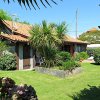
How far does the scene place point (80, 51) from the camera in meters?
41.7

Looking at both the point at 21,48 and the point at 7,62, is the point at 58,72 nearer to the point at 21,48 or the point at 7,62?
the point at 7,62

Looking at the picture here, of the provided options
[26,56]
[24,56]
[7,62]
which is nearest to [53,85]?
[7,62]

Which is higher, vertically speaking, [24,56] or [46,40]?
[46,40]

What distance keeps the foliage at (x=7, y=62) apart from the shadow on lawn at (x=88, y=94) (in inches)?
393

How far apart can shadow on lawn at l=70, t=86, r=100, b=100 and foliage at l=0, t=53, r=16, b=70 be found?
9.98m

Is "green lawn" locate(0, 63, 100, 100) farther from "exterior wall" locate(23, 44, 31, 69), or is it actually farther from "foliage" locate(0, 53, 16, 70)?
"exterior wall" locate(23, 44, 31, 69)

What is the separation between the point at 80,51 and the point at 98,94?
28.2m

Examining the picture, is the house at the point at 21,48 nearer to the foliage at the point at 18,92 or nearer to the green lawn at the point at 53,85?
the green lawn at the point at 53,85

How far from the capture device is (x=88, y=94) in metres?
13.8

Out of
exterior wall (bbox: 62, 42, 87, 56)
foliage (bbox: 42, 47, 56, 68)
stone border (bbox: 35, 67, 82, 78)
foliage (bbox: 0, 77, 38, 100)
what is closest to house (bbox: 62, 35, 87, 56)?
exterior wall (bbox: 62, 42, 87, 56)

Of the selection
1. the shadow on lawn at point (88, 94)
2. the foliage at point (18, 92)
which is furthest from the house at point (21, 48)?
the foliage at point (18, 92)

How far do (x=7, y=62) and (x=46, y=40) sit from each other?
3.95 meters

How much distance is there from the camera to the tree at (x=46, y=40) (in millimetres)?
22453

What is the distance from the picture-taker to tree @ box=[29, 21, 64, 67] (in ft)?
73.7
